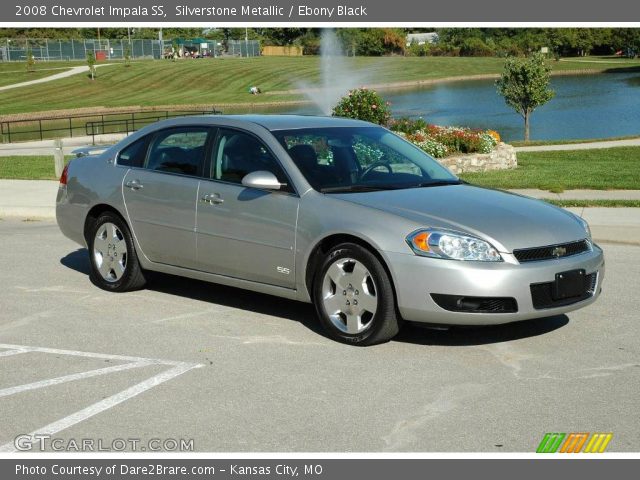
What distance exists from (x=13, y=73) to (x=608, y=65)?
60.1 m

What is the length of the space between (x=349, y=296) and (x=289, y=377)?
93cm

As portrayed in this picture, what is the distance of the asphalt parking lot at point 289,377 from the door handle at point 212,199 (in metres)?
0.93

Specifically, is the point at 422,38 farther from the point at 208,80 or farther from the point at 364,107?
the point at 364,107

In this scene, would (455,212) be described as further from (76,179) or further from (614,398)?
(76,179)

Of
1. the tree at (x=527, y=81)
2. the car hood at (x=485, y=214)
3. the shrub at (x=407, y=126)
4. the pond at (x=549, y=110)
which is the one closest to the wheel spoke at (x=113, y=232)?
the car hood at (x=485, y=214)

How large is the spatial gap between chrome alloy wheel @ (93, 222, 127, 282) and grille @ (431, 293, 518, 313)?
3.33 metres

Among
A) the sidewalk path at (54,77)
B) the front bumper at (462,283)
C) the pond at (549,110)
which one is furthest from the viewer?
the sidewalk path at (54,77)

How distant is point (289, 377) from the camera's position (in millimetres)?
6570

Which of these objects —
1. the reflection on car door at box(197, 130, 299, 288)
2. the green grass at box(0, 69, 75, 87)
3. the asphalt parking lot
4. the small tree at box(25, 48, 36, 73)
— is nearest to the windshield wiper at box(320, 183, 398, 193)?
the reflection on car door at box(197, 130, 299, 288)

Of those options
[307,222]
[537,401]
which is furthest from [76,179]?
[537,401]

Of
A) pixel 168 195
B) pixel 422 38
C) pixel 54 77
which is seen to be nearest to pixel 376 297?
pixel 168 195

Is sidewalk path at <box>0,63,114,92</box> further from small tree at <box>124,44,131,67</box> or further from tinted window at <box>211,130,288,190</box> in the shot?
tinted window at <box>211,130,288,190</box>

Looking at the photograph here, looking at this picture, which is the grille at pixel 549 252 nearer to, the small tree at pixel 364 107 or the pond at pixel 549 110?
the small tree at pixel 364 107

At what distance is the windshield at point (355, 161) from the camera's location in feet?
25.7
